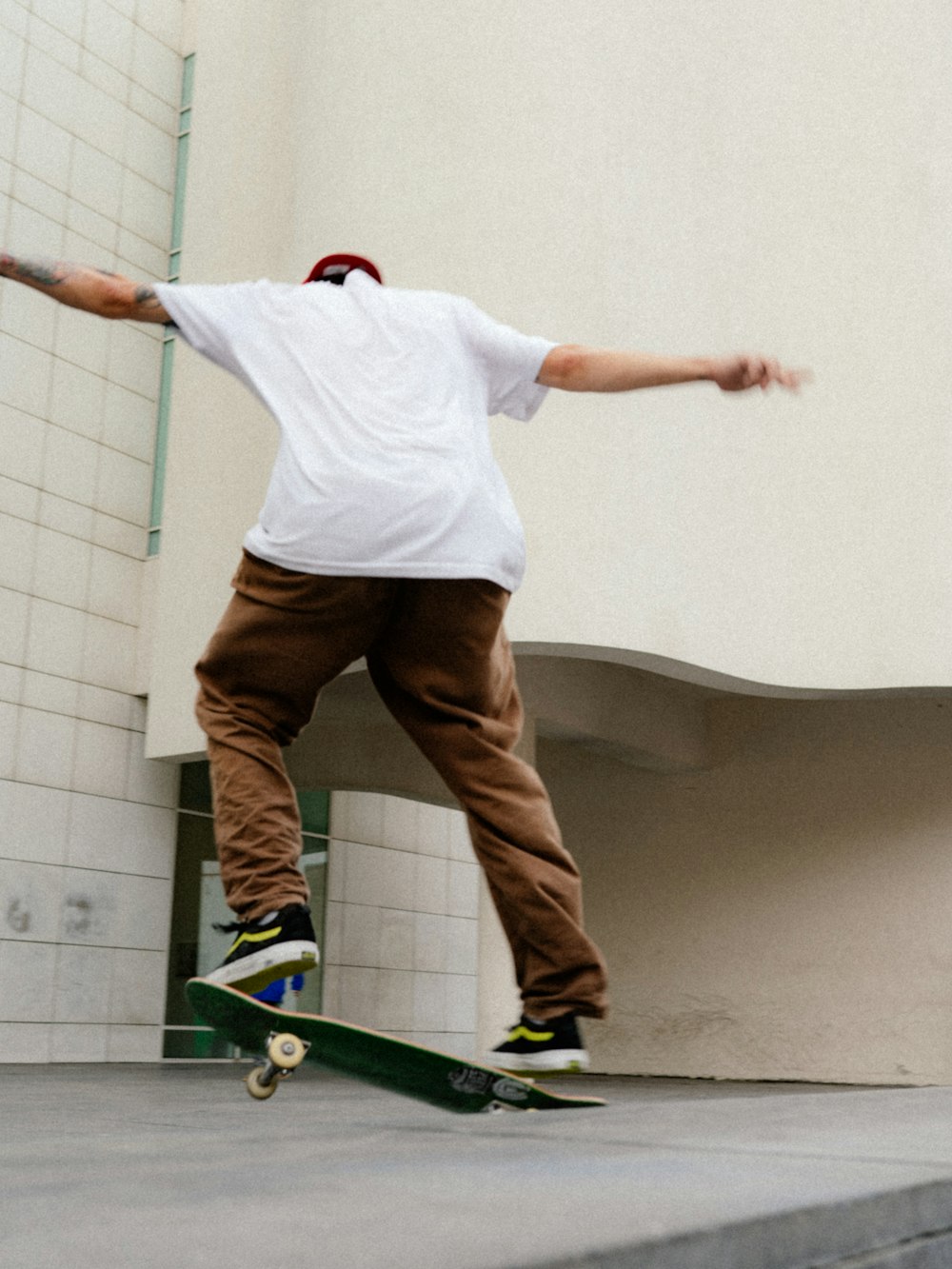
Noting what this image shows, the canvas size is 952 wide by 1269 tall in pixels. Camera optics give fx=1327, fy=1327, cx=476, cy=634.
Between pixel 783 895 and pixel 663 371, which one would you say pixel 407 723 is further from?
pixel 783 895

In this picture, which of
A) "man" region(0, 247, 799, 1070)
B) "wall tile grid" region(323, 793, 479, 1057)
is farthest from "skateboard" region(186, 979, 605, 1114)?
"wall tile grid" region(323, 793, 479, 1057)

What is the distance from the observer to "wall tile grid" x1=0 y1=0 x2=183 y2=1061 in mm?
12039

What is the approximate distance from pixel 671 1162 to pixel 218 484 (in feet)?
37.7

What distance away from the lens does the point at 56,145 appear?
13.7 metres

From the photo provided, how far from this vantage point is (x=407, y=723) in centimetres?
303

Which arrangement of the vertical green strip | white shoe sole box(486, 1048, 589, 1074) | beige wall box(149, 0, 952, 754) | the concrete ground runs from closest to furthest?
the concrete ground, white shoe sole box(486, 1048, 589, 1074), beige wall box(149, 0, 952, 754), the vertical green strip

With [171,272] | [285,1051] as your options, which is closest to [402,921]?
[171,272]

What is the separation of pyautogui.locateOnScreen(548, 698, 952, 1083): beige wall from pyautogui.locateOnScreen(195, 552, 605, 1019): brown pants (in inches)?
405

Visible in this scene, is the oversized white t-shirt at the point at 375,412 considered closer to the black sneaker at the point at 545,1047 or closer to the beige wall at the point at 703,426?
the black sneaker at the point at 545,1047

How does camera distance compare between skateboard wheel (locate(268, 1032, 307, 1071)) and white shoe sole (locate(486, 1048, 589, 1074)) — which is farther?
white shoe sole (locate(486, 1048, 589, 1074))

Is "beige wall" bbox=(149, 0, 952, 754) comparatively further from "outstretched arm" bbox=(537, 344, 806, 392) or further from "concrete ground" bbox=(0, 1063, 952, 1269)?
"concrete ground" bbox=(0, 1063, 952, 1269)

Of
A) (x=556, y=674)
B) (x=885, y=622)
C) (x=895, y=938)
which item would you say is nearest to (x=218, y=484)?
(x=556, y=674)

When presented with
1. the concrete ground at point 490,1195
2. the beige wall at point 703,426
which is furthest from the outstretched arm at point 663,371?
the beige wall at point 703,426

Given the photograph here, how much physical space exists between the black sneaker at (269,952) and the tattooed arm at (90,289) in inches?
54.5
